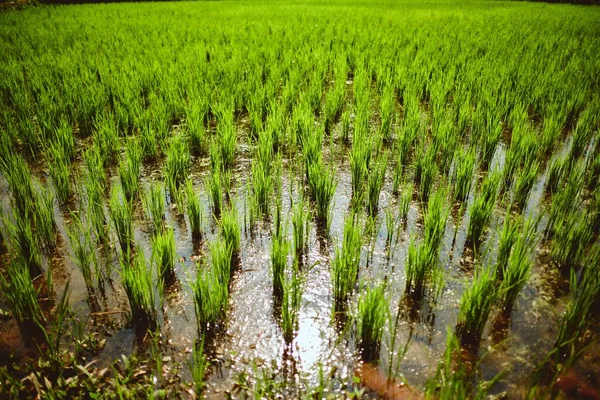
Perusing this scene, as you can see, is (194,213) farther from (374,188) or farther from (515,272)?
(515,272)

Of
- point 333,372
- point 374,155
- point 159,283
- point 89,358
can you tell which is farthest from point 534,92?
point 89,358

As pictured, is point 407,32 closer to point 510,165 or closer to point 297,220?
point 510,165

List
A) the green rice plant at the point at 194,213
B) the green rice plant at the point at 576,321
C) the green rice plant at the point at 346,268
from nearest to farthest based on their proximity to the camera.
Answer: the green rice plant at the point at 576,321
the green rice plant at the point at 346,268
the green rice plant at the point at 194,213

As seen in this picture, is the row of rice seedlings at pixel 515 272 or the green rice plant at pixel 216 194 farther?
the green rice plant at pixel 216 194

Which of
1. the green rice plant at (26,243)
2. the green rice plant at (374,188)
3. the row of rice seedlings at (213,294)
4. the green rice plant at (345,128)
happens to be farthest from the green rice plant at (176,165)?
the green rice plant at (345,128)

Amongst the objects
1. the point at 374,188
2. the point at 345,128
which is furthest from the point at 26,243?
the point at 345,128

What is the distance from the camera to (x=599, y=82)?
416 cm

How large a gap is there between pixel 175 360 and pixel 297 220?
0.87 metres

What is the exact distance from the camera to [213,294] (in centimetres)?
149

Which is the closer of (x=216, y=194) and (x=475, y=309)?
(x=475, y=309)

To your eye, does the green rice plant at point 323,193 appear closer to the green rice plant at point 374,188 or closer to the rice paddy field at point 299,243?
A: the rice paddy field at point 299,243

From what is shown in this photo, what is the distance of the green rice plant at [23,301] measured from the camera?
1.46 meters

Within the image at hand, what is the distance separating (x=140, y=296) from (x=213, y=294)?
34cm

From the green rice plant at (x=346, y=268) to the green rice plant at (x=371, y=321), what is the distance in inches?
8.2
